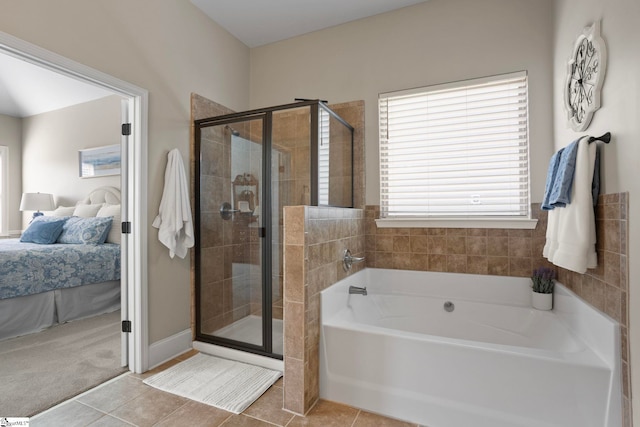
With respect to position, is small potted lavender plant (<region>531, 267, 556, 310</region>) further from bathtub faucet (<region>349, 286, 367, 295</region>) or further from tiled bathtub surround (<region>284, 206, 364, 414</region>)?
tiled bathtub surround (<region>284, 206, 364, 414</region>)

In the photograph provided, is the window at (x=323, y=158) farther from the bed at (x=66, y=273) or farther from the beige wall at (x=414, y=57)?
the bed at (x=66, y=273)

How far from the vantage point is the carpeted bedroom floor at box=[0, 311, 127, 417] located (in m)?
1.90

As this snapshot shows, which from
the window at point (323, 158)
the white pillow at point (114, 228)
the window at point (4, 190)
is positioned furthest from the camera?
the window at point (4, 190)

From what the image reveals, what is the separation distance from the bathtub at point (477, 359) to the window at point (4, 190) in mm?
5927

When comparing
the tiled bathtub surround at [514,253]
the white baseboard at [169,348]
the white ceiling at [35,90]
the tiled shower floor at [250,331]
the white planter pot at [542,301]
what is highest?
the white ceiling at [35,90]

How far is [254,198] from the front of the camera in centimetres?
246

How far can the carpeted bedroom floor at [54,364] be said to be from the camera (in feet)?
6.24

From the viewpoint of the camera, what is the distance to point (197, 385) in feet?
6.79

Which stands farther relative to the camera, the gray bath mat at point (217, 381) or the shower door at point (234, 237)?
the shower door at point (234, 237)

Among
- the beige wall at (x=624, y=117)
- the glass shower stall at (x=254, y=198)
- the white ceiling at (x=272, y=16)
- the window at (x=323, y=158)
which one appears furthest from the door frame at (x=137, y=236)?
the beige wall at (x=624, y=117)

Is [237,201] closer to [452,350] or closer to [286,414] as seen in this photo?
[286,414]

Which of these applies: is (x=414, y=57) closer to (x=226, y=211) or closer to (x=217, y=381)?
(x=226, y=211)

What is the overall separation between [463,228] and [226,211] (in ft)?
6.25

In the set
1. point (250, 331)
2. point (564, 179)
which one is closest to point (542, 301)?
point (564, 179)
